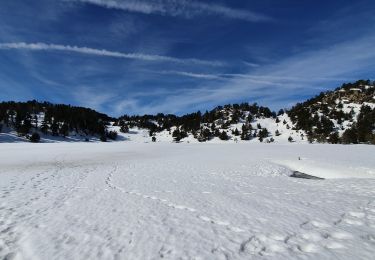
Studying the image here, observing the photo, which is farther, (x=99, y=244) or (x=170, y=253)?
(x=99, y=244)

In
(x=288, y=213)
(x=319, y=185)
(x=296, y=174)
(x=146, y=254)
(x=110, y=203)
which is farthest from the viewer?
(x=296, y=174)

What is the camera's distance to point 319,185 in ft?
64.4

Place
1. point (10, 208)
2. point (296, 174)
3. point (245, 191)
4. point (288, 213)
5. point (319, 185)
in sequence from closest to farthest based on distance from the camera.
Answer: point (288, 213), point (10, 208), point (245, 191), point (319, 185), point (296, 174)

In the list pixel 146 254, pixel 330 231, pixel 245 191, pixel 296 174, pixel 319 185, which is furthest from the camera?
pixel 296 174

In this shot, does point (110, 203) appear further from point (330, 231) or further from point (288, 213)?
point (330, 231)

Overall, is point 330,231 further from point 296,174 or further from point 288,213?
point 296,174

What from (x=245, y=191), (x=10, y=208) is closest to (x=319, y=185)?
(x=245, y=191)

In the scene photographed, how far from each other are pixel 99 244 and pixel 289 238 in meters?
5.77

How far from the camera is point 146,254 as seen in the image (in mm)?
8039

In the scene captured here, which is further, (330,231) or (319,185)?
(319,185)

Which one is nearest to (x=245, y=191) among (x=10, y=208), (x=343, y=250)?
(x=343, y=250)

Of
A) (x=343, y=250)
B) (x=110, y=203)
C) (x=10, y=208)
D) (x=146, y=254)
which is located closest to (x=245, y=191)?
(x=110, y=203)

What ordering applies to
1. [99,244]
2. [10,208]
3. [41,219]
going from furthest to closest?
1. [10,208]
2. [41,219]
3. [99,244]

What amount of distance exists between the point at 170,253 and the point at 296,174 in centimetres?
2289
